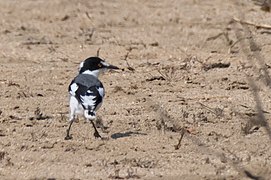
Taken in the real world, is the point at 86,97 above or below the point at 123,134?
above

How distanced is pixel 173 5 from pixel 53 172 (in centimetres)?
868

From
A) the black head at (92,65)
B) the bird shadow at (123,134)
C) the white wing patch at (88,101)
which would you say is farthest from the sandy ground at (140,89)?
the black head at (92,65)

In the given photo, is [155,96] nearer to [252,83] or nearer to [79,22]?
[252,83]

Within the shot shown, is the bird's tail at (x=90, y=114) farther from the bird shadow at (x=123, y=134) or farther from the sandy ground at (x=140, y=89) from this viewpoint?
the bird shadow at (x=123, y=134)

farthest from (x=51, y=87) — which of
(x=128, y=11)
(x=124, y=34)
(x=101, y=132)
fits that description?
(x=128, y=11)

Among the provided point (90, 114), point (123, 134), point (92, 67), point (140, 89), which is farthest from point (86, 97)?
point (140, 89)

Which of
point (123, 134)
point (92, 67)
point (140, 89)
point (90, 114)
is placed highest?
point (90, 114)

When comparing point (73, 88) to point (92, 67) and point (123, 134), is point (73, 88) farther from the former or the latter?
point (92, 67)

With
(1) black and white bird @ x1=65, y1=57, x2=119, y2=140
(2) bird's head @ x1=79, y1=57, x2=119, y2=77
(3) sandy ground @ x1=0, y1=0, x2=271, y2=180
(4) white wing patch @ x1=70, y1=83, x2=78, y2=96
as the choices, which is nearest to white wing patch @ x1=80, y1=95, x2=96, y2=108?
(1) black and white bird @ x1=65, y1=57, x2=119, y2=140

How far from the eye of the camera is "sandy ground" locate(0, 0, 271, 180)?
9586mm

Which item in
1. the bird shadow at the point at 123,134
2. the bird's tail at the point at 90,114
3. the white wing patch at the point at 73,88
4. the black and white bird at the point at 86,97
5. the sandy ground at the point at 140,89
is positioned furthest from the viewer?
the white wing patch at the point at 73,88

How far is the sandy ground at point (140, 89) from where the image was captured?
9.59 m

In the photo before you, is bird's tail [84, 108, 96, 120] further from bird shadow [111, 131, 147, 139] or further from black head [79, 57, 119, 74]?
black head [79, 57, 119, 74]

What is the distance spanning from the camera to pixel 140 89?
1248 centimetres
